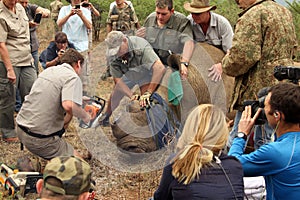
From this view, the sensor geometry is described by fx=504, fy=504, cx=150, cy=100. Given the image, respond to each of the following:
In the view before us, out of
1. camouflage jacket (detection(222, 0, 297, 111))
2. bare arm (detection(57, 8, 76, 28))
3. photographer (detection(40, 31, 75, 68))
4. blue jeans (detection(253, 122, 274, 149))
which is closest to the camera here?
camouflage jacket (detection(222, 0, 297, 111))

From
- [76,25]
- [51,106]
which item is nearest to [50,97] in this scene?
[51,106]

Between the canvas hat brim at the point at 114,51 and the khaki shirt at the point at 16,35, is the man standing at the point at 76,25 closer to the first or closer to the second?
the khaki shirt at the point at 16,35

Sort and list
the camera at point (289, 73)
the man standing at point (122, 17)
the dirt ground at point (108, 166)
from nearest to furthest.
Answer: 1. the camera at point (289, 73)
2. the dirt ground at point (108, 166)
3. the man standing at point (122, 17)

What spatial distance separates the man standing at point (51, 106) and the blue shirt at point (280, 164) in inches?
83.2

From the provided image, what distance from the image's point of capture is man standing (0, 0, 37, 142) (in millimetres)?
5992

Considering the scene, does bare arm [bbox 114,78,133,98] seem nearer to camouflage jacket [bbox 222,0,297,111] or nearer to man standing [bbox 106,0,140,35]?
camouflage jacket [bbox 222,0,297,111]

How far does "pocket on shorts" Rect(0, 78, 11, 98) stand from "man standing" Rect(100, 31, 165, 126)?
4.32 feet

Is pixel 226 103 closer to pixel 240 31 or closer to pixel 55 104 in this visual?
pixel 240 31

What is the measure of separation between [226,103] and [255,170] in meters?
2.47

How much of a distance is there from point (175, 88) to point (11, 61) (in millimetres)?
2085

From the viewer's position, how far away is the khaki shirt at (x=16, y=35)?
5.97 meters

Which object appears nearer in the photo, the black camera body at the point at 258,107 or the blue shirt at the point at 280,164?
the blue shirt at the point at 280,164

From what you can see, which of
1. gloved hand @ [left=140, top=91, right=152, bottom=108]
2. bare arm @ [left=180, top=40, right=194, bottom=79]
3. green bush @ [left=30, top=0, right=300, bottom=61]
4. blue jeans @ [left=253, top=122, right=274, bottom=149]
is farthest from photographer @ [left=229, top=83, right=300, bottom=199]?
green bush @ [left=30, top=0, right=300, bottom=61]

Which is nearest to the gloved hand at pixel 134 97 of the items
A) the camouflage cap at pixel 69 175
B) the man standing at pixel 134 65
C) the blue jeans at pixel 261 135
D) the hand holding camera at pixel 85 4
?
the man standing at pixel 134 65
